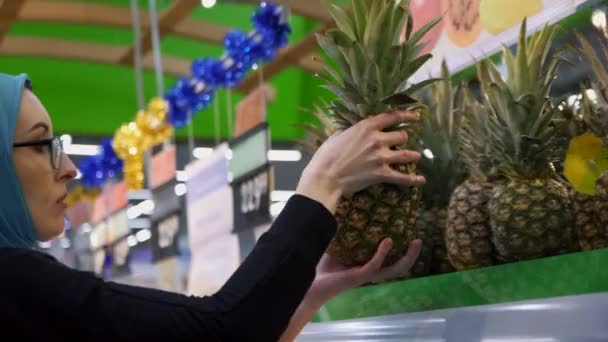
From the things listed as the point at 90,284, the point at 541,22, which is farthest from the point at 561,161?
the point at 90,284

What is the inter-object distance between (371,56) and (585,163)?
16.5 inches

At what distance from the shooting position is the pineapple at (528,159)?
158cm

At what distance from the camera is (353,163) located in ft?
4.67

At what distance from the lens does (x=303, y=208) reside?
135cm

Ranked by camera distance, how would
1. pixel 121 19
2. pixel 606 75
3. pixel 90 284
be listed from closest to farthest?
pixel 90 284, pixel 606 75, pixel 121 19

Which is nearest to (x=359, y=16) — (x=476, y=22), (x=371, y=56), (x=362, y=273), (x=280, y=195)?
(x=371, y=56)

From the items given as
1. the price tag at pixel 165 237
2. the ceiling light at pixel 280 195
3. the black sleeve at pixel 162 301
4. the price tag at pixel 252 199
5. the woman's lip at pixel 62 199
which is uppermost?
the woman's lip at pixel 62 199

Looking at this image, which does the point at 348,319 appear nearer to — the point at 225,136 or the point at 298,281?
the point at 298,281

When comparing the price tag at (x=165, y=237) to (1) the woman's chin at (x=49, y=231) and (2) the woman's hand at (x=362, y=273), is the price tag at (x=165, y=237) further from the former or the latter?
(1) the woman's chin at (x=49, y=231)

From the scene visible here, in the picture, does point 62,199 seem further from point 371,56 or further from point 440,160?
point 440,160

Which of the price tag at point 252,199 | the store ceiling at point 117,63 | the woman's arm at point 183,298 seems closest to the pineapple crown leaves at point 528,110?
the woman's arm at point 183,298

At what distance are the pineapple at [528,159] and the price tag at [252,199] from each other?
2.41m

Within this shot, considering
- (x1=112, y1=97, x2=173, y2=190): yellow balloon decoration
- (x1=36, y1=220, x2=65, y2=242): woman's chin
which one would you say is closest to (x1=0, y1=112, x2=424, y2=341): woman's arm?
(x1=36, y1=220, x2=65, y2=242): woman's chin

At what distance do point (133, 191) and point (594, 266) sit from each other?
19.0ft
